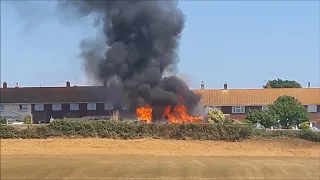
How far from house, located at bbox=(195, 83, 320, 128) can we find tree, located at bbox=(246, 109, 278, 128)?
1584cm

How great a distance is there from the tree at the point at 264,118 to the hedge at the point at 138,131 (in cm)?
1933

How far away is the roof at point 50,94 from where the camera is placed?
A: 304 feet

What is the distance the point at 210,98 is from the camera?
9825cm

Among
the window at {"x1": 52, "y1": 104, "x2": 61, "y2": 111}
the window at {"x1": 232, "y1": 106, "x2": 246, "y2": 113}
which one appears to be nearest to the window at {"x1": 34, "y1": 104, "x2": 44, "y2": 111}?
the window at {"x1": 52, "y1": 104, "x2": 61, "y2": 111}

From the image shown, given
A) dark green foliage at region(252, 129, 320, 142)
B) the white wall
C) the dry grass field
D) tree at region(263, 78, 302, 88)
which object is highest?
tree at region(263, 78, 302, 88)

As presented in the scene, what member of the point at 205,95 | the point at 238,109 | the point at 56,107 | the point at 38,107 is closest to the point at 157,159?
the point at 56,107

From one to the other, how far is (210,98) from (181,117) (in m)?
27.2

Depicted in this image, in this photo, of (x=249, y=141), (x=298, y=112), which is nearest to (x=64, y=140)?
(x=249, y=141)

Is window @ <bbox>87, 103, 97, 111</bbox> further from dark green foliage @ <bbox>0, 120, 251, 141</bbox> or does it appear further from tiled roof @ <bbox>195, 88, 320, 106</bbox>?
dark green foliage @ <bbox>0, 120, 251, 141</bbox>

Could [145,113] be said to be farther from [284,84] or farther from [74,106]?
[284,84]

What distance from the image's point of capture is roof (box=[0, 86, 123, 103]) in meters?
92.6

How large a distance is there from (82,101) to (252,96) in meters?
25.9

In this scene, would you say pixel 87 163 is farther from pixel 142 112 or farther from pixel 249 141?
pixel 142 112

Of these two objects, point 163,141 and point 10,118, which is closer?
point 163,141
